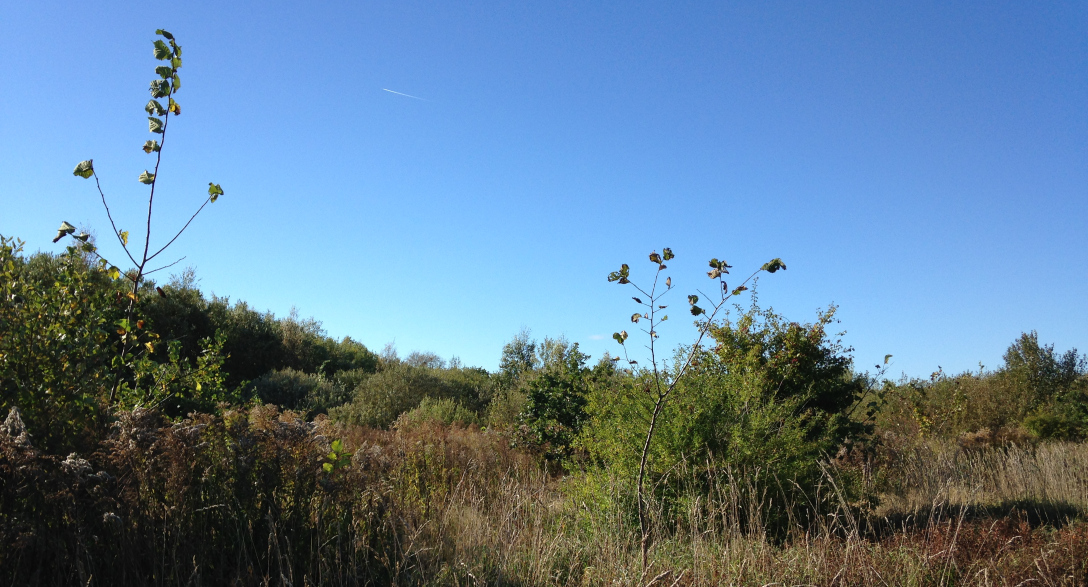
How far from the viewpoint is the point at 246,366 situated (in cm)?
2009

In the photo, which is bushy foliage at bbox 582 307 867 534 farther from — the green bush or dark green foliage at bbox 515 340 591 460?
the green bush

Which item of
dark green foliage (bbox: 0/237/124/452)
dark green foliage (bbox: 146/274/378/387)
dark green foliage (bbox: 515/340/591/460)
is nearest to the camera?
dark green foliage (bbox: 0/237/124/452)

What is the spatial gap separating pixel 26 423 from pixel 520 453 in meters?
7.39

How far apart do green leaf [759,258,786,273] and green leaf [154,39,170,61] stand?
3.91 metres

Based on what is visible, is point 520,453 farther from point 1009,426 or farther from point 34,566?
point 1009,426

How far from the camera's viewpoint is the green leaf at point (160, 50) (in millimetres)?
3877

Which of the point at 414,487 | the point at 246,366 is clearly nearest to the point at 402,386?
the point at 246,366

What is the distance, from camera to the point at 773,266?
431cm

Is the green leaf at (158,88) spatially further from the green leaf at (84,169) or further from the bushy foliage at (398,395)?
the bushy foliage at (398,395)

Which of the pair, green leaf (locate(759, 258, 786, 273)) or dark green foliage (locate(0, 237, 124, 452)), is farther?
green leaf (locate(759, 258, 786, 273))

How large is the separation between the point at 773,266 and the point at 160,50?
398 cm

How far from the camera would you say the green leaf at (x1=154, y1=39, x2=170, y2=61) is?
388 cm

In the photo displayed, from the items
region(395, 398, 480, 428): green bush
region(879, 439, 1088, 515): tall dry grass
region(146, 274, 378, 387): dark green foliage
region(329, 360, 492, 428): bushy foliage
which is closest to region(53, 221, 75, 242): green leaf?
region(879, 439, 1088, 515): tall dry grass

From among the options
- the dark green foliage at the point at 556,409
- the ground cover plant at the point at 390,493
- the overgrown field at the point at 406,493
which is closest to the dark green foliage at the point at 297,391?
the dark green foliage at the point at 556,409
